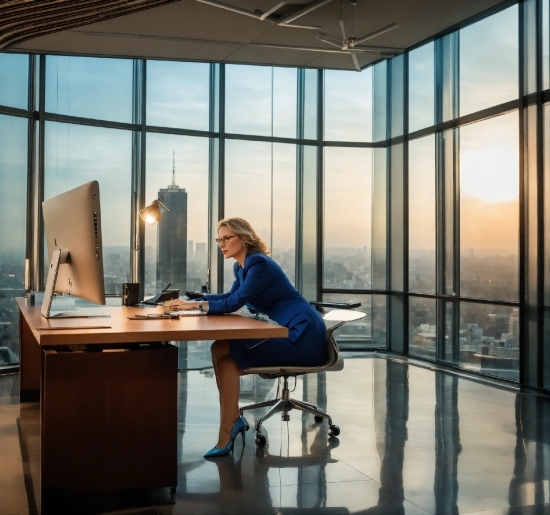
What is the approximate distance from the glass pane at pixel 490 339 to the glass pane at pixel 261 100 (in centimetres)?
316

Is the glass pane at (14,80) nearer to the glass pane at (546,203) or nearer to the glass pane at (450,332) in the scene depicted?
the glass pane at (450,332)

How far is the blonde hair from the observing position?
425cm

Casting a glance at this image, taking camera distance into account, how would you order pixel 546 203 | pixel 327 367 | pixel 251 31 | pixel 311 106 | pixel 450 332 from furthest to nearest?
pixel 311 106, pixel 450 332, pixel 251 31, pixel 546 203, pixel 327 367

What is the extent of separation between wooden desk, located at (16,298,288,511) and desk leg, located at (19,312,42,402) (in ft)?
7.96

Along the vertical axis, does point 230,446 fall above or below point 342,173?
below

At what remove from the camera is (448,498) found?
3262mm

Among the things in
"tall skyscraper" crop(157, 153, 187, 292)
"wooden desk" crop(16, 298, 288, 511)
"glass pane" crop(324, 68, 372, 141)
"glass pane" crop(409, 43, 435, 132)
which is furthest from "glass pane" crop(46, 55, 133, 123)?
"wooden desk" crop(16, 298, 288, 511)

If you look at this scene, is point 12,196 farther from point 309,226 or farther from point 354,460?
point 354,460

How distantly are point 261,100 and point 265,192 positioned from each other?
44.3 inches

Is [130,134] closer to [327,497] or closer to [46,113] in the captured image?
[46,113]

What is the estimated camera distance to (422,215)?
26.3ft

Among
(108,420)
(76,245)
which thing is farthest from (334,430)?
(76,245)

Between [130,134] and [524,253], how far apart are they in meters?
4.36

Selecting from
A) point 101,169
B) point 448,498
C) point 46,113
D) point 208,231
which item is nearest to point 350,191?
point 208,231
